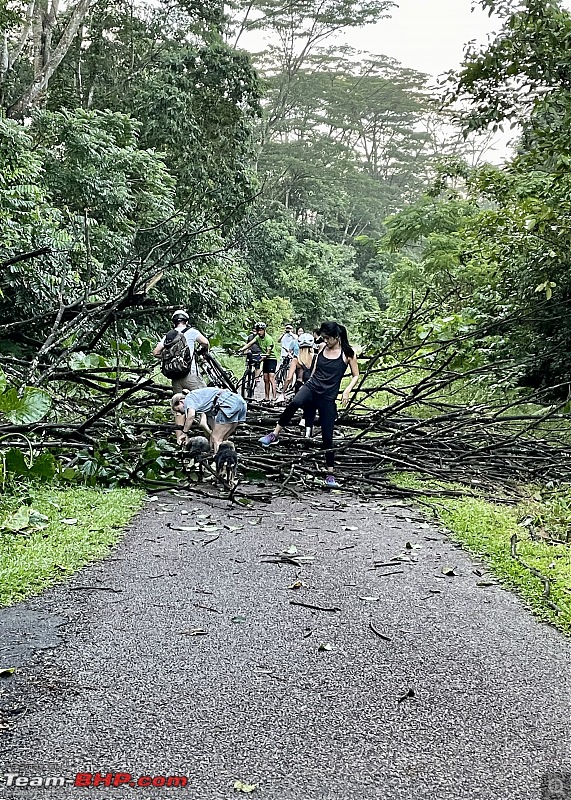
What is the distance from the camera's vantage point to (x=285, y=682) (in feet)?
13.9

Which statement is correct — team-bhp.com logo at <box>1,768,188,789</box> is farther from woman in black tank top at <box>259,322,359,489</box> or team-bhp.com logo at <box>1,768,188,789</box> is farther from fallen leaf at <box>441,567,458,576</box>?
woman in black tank top at <box>259,322,359,489</box>

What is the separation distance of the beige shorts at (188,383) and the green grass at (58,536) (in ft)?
4.54

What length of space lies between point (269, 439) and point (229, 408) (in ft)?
2.37

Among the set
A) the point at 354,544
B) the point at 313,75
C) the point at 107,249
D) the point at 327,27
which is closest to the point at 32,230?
the point at 107,249

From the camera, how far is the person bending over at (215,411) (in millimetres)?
9555

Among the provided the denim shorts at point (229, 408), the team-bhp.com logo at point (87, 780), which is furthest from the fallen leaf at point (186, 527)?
the team-bhp.com logo at point (87, 780)

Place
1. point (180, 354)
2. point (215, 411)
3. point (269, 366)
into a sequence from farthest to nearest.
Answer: point (269, 366) → point (180, 354) → point (215, 411)

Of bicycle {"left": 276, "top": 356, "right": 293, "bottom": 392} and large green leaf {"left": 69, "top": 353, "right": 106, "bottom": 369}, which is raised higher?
large green leaf {"left": 69, "top": 353, "right": 106, "bottom": 369}

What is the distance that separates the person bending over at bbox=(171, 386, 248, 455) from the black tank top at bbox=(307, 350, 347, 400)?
935 millimetres

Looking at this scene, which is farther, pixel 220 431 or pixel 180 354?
pixel 180 354

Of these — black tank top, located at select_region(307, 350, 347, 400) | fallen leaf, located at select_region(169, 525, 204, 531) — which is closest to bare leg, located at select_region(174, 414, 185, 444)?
black tank top, located at select_region(307, 350, 347, 400)

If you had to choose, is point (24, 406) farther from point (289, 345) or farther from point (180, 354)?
point (289, 345)

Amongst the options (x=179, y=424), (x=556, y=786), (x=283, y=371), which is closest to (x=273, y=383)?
(x=283, y=371)

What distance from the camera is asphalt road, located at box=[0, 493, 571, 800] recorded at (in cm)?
332
